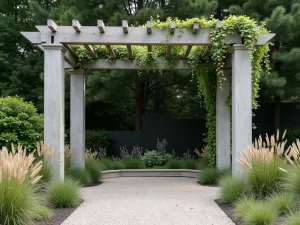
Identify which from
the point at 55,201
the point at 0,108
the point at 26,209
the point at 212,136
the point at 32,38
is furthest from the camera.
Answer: the point at 212,136

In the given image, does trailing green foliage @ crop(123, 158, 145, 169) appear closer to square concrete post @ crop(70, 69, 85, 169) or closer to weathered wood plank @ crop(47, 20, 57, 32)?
square concrete post @ crop(70, 69, 85, 169)

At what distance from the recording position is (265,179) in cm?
608

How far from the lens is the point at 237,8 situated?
13.1 m

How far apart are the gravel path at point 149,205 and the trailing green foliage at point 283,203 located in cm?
64

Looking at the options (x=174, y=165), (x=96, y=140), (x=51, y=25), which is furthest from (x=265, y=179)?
(x=96, y=140)

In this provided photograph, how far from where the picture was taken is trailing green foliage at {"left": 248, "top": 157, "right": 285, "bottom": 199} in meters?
6.07

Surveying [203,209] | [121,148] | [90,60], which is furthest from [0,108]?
[121,148]

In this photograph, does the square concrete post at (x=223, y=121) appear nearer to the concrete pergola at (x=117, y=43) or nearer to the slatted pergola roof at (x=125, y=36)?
the concrete pergola at (x=117, y=43)

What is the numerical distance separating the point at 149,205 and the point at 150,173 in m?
5.12

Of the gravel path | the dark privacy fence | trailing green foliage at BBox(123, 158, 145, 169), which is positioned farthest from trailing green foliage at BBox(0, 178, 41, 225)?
the dark privacy fence

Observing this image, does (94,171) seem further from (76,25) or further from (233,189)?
(233,189)

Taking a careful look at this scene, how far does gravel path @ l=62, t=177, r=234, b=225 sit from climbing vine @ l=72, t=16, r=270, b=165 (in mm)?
2135

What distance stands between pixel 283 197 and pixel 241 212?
68 cm

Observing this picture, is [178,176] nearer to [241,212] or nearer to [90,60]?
[90,60]
